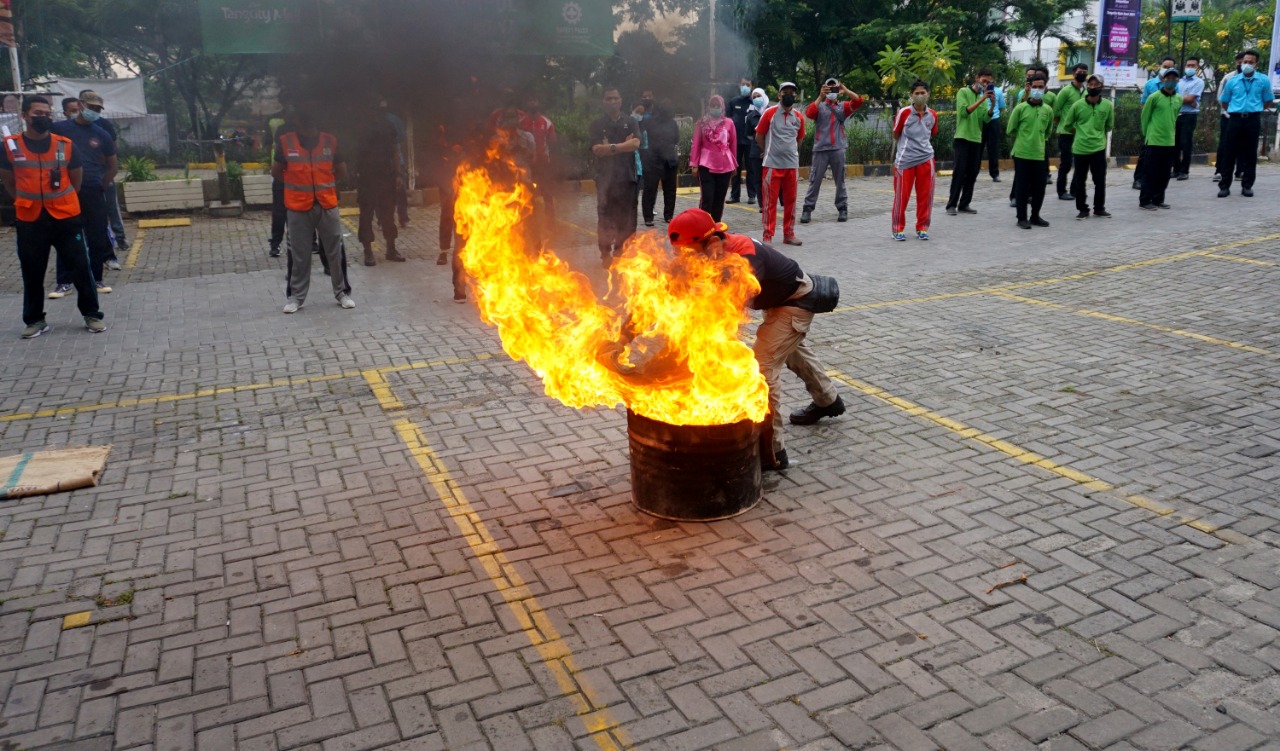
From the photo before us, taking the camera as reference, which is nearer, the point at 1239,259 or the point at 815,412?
the point at 815,412

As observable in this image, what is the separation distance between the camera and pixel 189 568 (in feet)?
15.3

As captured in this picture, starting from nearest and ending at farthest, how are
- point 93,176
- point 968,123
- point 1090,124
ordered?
point 93,176 → point 1090,124 → point 968,123

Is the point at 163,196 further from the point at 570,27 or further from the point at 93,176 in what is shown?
the point at 570,27

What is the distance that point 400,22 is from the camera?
237 inches

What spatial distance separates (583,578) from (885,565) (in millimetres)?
1408

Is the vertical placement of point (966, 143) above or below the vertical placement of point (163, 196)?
above

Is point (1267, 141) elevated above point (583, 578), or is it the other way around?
point (1267, 141)

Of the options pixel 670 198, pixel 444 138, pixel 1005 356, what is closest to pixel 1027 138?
pixel 670 198

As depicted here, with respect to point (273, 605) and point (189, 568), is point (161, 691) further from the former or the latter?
point (189, 568)

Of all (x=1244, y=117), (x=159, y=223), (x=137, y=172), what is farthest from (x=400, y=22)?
(x=1244, y=117)

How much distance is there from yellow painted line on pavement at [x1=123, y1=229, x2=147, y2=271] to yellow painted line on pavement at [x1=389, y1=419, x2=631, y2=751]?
849 cm

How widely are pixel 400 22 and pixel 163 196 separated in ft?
42.7

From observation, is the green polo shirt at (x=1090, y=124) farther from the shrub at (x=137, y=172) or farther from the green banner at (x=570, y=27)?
the shrub at (x=137, y=172)

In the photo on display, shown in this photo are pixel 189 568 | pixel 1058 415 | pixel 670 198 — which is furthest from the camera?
pixel 670 198
